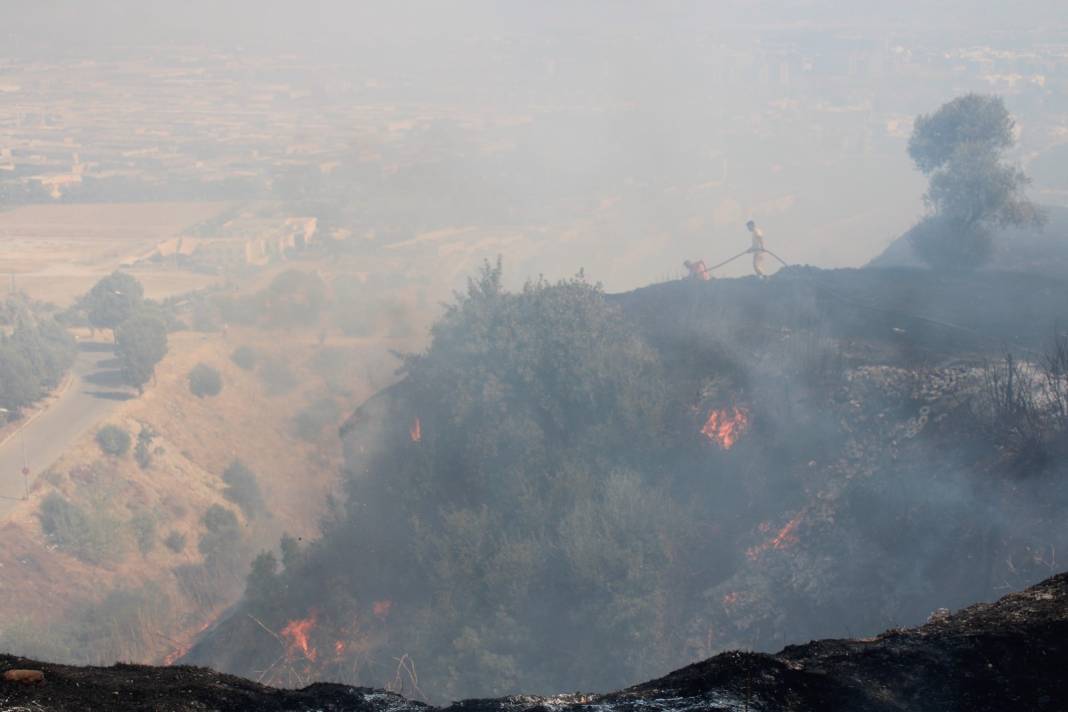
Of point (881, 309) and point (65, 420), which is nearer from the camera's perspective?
point (881, 309)

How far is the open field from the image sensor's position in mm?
59125

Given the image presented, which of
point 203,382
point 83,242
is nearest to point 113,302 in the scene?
point 203,382

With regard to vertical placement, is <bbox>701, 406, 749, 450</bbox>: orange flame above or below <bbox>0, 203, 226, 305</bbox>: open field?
below

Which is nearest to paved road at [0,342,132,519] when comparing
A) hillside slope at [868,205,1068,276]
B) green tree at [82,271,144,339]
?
green tree at [82,271,144,339]

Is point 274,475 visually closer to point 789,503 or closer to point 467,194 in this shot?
point 789,503

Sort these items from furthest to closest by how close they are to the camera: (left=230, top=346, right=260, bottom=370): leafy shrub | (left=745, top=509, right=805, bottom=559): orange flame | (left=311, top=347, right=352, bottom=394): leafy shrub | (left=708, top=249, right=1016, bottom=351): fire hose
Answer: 1. (left=311, top=347, right=352, bottom=394): leafy shrub
2. (left=230, top=346, right=260, bottom=370): leafy shrub
3. (left=708, top=249, right=1016, bottom=351): fire hose
4. (left=745, top=509, right=805, bottom=559): orange flame

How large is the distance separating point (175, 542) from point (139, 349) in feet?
38.6

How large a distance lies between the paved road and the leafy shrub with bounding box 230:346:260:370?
6.19m

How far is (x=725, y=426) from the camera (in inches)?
853

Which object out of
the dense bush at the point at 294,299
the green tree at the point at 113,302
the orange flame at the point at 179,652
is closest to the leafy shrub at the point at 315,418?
the dense bush at the point at 294,299

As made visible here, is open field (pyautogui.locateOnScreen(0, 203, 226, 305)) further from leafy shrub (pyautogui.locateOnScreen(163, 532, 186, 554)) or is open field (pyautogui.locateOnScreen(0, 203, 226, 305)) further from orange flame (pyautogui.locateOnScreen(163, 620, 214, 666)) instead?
orange flame (pyautogui.locateOnScreen(163, 620, 214, 666))

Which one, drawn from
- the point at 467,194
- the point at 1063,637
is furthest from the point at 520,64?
the point at 1063,637

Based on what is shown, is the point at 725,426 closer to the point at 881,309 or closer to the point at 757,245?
the point at 881,309

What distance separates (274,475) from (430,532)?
802 inches
